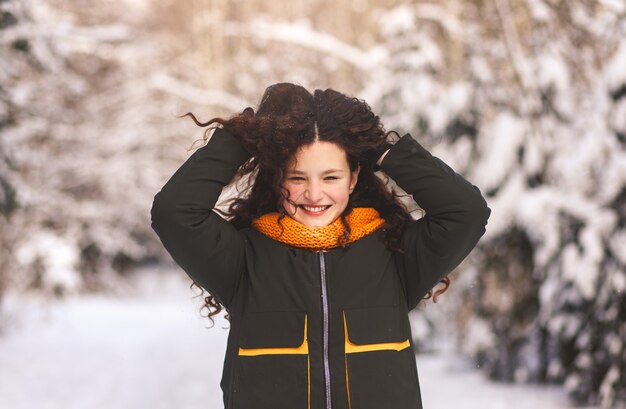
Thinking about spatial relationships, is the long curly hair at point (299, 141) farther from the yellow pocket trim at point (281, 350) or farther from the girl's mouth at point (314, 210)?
the yellow pocket trim at point (281, 350)

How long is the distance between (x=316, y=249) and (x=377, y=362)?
333 mm

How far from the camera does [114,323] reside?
14.3 m

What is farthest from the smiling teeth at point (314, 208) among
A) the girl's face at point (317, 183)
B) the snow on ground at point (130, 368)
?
the snow on ground at point (130, 368)

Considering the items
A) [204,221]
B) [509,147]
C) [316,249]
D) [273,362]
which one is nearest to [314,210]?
[316,249]

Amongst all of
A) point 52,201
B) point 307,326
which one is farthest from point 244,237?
point 52,201

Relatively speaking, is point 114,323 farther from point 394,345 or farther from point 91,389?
point 394,345

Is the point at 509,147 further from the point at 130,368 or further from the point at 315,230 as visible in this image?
the point at 315,230

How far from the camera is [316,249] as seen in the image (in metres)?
2.20

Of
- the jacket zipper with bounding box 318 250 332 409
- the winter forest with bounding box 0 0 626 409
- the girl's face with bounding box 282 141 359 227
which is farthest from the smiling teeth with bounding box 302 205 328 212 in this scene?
the winter forest with bounding box 0 0 626 409

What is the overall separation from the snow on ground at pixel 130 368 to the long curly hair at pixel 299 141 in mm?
1300

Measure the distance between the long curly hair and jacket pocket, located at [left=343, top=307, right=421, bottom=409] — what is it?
206 millimetres

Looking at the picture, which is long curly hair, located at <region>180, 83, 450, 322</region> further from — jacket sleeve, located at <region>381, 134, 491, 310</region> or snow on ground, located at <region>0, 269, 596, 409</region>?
snow on ground, located at <region>0, 269, 596, 409</region>

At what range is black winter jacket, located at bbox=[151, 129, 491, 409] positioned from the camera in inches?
80.9

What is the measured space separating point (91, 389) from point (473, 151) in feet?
13.5
